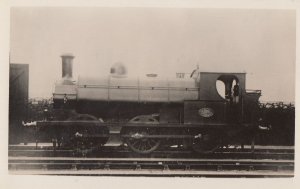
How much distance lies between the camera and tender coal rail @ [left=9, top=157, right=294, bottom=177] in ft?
26.6

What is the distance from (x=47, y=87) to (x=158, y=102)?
2.42m

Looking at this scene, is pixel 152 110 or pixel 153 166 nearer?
pixel 153 166

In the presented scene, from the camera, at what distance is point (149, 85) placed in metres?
9.18

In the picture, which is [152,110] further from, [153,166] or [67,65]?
[67,65]

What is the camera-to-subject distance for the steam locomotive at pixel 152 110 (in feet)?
29.5

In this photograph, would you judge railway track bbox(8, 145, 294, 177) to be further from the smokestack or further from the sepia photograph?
the smokestack

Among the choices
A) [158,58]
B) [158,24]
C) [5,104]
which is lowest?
[5,104]

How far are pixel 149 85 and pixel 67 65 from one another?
174 cm

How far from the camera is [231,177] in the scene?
26.1ft

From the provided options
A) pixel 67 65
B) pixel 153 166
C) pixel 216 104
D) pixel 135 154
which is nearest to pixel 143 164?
pixel 153 166

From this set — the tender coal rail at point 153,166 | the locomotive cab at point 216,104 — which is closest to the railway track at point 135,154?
the tender coal rail at point 153,166

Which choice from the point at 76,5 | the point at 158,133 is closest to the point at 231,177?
the point at 158,133

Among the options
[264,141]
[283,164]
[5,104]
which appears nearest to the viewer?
[5,104]

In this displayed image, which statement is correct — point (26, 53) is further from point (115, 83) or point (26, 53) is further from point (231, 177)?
point (231, 177)
